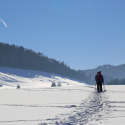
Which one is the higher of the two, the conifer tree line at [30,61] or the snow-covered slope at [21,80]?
the conifer tree line at [30,61]

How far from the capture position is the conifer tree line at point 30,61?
135500mm

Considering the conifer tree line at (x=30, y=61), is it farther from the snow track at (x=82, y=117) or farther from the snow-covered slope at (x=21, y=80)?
the snow track at (x=82, y=117)

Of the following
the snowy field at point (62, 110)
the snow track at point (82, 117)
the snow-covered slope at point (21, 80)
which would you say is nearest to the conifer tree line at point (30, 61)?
the snow-covered slope at point (21, 80)

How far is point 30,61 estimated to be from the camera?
15400 cm

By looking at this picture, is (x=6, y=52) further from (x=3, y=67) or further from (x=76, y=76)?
(x=76, y=76)

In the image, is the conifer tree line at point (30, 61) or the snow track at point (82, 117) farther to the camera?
the conifer tree line at point (30, 61)

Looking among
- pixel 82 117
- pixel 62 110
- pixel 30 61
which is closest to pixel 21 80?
pixel 30 61

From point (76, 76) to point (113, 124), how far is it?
176 m

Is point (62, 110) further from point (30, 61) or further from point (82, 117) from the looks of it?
point (30, 61)

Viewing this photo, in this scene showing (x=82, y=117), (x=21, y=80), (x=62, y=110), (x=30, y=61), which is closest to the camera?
(x=82, y=117)

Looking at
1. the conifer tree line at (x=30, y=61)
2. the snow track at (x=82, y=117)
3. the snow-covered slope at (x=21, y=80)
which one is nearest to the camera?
the snow track at (x=82, y=117)

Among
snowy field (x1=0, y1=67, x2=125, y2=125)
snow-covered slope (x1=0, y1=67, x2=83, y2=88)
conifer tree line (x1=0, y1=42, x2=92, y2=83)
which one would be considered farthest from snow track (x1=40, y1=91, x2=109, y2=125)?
conifer tree line (x1=0, y1=42, x2=92, y2=83)

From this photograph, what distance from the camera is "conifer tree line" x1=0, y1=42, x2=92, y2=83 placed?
136 meters

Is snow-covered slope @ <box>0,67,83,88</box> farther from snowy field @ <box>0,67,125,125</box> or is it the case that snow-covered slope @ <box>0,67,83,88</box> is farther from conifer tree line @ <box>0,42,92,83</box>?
snowy field @ <box>0,67,125,125</box>
